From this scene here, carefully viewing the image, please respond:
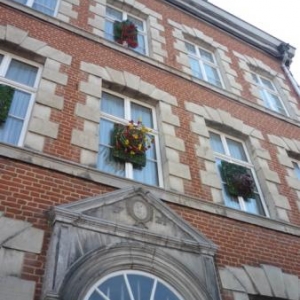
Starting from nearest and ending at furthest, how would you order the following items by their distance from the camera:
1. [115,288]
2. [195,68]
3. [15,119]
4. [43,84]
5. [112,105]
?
[115,288] < [15,119] < [43,84] < [112,105] < [195,68]

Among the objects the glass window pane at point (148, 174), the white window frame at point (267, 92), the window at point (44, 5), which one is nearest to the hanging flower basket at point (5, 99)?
the glass window pane at point (148, 174)

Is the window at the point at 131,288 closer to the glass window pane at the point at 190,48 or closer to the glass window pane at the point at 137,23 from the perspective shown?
the glass window pane at the point at 137,23

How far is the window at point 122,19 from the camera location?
9241 mm

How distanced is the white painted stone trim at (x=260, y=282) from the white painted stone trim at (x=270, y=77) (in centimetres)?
556

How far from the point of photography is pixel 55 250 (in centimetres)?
434

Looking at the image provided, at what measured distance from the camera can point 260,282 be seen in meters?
5.83

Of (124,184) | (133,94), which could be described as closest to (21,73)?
(133,94)

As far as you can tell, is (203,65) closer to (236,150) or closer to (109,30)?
(109,30)

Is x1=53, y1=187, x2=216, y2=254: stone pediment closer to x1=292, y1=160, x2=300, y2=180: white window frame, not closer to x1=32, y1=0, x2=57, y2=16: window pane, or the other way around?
x1=292, y1=160, x2=300, y2=180: white window frame

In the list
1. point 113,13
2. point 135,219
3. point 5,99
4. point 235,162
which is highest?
point 113,13

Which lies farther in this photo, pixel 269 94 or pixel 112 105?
pixel 269 94

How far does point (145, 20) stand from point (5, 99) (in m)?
5.85

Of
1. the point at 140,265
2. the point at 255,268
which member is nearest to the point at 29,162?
the point at 140,265

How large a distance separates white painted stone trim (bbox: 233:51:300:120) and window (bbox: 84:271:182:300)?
7.01 meters
